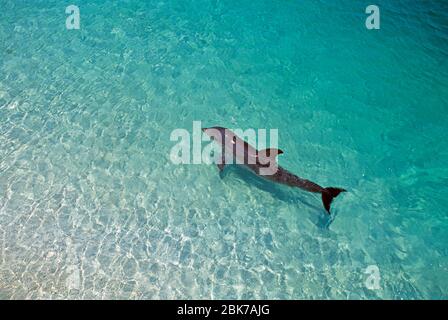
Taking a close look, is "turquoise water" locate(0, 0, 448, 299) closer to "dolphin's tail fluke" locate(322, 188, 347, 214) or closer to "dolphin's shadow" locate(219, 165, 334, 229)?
"dolphin's shadow" locate(219, 165, 334, 229)

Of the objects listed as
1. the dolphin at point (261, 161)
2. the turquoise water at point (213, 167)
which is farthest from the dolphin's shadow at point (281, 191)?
the dolphin at point (261, 161)

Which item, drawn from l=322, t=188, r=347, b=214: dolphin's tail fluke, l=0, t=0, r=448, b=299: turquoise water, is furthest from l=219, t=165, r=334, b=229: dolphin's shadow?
l=322, t=188, r=347, b=214: dolphin's tail fluke

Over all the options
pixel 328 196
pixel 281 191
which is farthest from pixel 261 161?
pixel 328 196

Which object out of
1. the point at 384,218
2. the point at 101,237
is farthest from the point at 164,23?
the point at 384,218

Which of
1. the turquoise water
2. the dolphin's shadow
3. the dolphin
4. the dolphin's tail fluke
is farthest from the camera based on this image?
the dolphin's shadow
